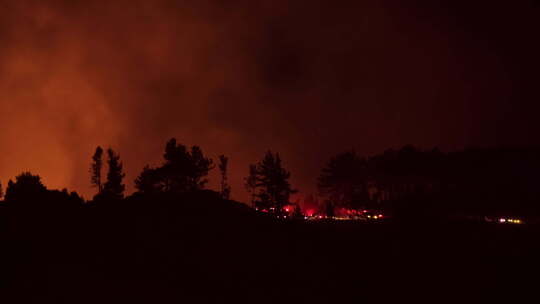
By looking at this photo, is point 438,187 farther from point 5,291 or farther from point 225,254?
point 5,291

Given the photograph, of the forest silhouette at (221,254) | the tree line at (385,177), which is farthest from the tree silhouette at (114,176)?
the forest silhouette at (221,254)

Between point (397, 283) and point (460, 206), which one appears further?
point (460, 206)

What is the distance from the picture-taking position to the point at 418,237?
25.6 metres

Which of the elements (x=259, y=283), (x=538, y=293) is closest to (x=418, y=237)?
Answer: (x=538, y=293)

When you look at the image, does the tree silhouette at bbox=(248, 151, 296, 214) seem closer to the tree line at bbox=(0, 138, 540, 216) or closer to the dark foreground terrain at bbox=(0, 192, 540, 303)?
the tree line at bbox=(0, 138, 540, 216)

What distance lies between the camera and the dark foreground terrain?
50.3ft

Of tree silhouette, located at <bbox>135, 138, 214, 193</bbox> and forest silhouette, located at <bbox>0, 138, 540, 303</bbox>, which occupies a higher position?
tree silhouette, located at <bbox>135, 138, 214, 193</bbox>

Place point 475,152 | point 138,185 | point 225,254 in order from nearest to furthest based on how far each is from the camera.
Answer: point 225,254 < point 138,185 < point 475,152

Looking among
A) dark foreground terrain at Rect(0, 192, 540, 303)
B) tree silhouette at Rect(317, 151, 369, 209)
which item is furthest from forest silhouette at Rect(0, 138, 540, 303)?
tree silhouette at Rect(317, 151, 369, 209)

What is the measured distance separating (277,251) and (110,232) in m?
10.2

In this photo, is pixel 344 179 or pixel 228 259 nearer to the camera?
pixel 228 259

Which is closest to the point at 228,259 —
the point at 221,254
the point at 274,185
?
the point at 221,254

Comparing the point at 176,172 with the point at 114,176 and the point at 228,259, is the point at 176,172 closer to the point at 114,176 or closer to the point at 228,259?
the point at 114,176

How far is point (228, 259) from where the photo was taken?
61.3 ft
